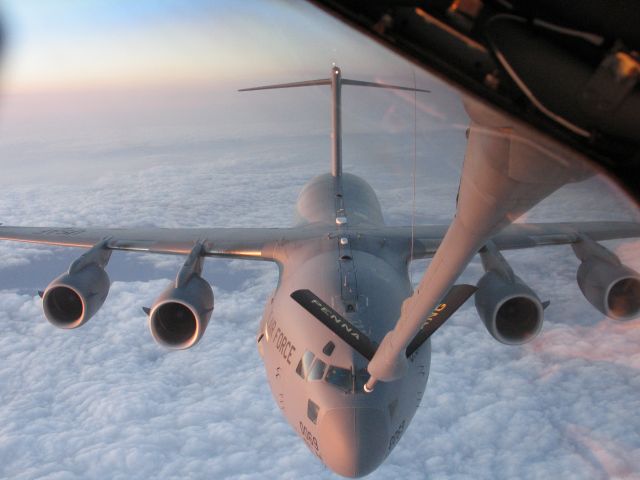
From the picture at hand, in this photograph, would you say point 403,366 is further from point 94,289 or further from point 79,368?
point 79,368

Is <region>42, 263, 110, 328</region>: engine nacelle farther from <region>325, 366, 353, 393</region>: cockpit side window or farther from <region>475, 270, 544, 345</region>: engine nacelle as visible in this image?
<region>475, 270, 544, 345</region>: engine nacelle

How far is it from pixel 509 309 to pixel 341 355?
4.60 metres

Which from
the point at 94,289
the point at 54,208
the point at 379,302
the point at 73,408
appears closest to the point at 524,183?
the point at 379,302

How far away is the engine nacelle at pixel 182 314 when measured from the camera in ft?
40.8

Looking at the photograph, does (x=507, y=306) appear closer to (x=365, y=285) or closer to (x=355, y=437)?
(x=365, y=285)

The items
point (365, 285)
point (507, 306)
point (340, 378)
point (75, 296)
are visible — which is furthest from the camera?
point (75, 296)

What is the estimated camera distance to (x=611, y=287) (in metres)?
Answer: 5.92

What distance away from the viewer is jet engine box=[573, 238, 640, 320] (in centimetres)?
439

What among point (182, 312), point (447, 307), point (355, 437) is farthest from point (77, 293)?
point (447, 307)

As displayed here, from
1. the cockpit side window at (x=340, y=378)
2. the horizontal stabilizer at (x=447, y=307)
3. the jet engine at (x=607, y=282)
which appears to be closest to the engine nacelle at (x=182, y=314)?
the cockpit side window at (x=340, y=378)

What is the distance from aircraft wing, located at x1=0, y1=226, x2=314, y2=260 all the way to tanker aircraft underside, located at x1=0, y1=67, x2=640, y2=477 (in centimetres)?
4

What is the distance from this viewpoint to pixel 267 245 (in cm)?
1412

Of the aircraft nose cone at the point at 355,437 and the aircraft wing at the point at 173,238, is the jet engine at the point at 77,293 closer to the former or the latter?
the aircraft wing at the point at 173,238

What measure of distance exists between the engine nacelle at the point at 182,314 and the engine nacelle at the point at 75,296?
7.88 ft
